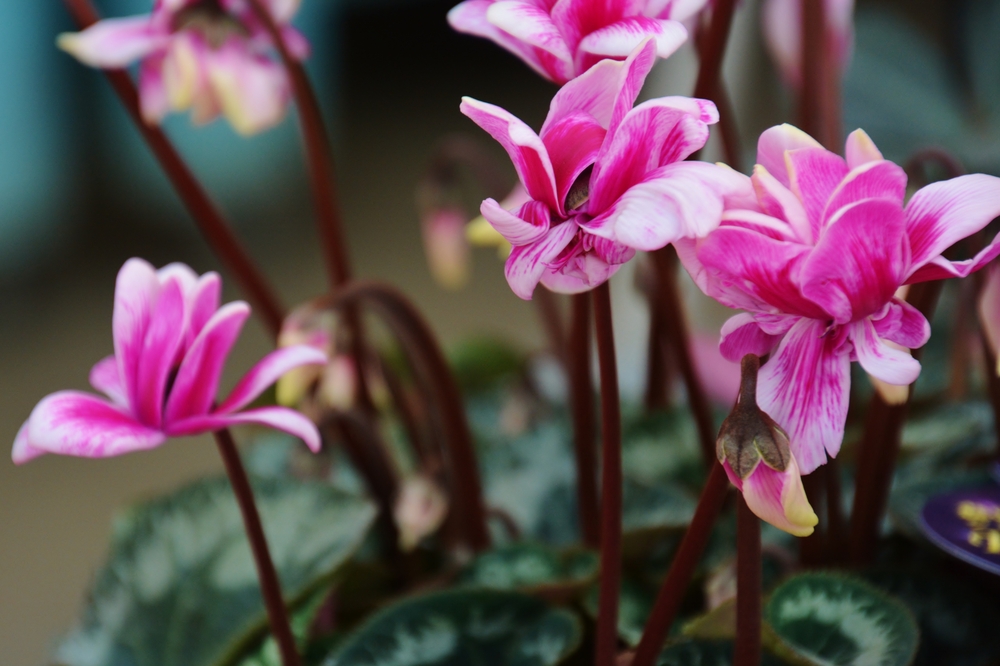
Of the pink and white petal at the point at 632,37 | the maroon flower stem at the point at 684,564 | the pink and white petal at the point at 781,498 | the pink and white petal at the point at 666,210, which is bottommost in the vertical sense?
the maroon flower stem at the point at 684,564

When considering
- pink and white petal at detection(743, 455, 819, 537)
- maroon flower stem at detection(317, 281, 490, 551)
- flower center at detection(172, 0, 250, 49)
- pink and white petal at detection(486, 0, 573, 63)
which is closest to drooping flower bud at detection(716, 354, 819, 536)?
pink and white petal at detection(743, 455, 819, 537)

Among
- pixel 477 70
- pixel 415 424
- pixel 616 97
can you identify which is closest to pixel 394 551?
pixel 415 424

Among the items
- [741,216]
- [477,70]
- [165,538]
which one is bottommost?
[477,70]

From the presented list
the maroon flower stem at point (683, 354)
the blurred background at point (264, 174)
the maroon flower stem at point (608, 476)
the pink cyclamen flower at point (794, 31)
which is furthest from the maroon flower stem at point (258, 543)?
the blurred background at point (264, 174)

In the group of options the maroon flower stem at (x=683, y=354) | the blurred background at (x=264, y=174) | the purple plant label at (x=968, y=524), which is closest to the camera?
the purple plant label at (x=968, y=524)

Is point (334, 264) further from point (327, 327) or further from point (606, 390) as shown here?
point (606, 390)

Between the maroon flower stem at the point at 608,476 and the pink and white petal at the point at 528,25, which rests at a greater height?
the pink and white petal at the point at 528,25

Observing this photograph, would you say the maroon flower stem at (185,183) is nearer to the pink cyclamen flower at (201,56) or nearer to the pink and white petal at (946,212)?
the pink cyclamen flower at (201,56)
